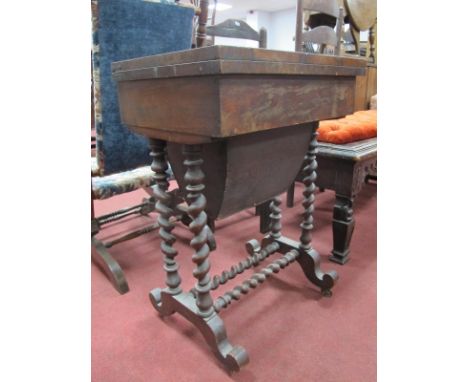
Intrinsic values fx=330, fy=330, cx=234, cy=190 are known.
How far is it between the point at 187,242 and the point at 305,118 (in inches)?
47.5

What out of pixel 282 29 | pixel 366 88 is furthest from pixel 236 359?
pixel 282 29

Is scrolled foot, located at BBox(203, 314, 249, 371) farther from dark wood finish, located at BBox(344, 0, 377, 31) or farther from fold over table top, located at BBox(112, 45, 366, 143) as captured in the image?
dark wood finish, located at BBox(344, 0, 377, 31)

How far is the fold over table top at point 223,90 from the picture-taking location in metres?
0.77

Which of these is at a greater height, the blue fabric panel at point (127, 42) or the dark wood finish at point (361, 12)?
the dark wood finish at point (361, 12)

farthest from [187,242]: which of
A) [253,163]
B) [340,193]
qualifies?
[253,163]

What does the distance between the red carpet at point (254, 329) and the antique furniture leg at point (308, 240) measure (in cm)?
7

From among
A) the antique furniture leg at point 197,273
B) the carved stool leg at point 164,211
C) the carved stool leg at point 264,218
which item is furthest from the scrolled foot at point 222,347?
the carved stool leg at point 264,218

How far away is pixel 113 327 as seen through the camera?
1294 millimetres

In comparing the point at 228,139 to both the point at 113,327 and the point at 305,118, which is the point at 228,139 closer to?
the point at 305,118

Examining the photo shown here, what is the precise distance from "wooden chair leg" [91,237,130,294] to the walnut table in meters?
0.22

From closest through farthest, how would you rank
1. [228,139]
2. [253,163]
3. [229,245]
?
[228,139] < [253,163] < [229,245]

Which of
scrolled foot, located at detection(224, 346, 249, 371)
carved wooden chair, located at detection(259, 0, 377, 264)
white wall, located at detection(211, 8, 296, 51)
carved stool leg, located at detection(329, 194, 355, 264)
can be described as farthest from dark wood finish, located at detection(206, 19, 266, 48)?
white wall, located at detection(211, 8, 296, 51)

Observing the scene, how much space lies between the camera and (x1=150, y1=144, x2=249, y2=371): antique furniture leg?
988mm

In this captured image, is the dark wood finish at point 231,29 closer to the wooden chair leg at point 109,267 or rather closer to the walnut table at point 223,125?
the walnut table at point 223,125
